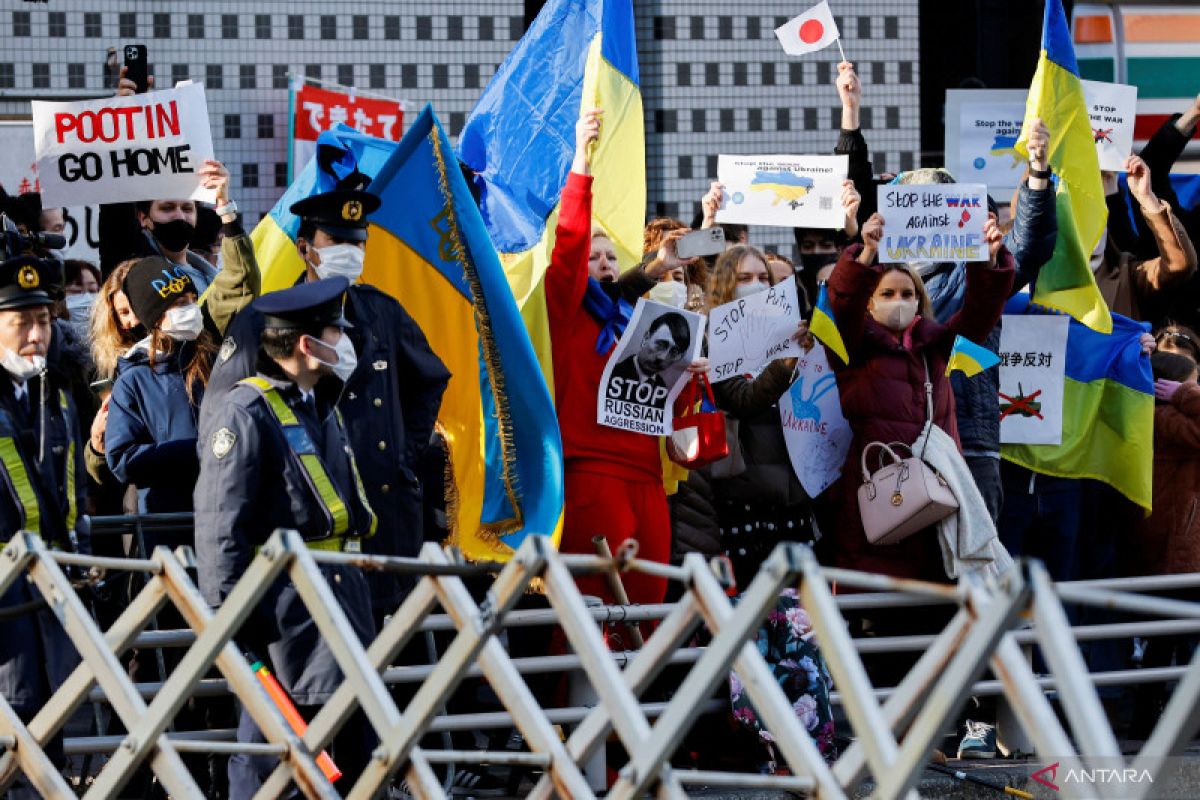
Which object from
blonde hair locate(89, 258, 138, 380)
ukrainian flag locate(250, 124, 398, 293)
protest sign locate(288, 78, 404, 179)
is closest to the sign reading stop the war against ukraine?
ukrainian flag locate(250, 124, 398, 293)

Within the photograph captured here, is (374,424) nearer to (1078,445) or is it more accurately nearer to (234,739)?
(234,739)

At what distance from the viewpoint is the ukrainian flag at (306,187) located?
28.8ft

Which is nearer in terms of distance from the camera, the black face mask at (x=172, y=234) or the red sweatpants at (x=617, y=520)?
the red sweatpants at (x=617, y=520)

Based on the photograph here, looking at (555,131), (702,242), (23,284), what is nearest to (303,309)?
(23,284)

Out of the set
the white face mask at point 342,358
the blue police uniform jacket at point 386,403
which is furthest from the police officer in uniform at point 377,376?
the white face mask at point 342,358

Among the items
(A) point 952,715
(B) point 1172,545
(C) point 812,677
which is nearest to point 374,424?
(C) point 812,677

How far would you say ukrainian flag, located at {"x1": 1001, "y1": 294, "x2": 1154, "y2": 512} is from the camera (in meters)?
9.59

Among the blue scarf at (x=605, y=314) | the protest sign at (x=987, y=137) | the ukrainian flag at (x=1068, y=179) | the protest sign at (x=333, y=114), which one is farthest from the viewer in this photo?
the protest sign at (x=333, y=114)

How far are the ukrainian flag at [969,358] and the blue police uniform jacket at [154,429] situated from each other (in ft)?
9.84

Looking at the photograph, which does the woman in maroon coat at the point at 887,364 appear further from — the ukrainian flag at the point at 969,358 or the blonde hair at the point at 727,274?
the blonde hair at the point at 727,274

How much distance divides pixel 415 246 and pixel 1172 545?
3.70 meters

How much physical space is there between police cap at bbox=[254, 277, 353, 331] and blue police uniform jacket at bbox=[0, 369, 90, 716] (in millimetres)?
739

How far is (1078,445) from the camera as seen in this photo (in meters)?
9.59

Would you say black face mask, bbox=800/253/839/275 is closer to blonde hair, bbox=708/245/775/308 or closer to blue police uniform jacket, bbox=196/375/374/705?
blonde hair, bbox=708/245/775/308
